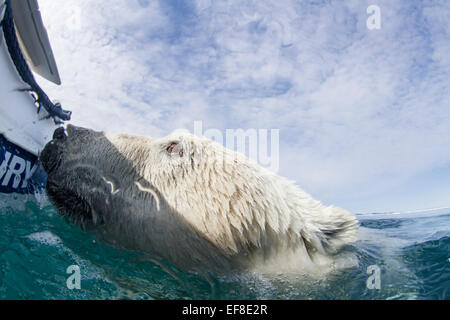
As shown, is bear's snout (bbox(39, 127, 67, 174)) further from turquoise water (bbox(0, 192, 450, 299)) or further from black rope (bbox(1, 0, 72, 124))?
black rope (bbox(1, 0, 72, 124))

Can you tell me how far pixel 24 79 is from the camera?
3205 mm

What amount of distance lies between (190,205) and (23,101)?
90.1 inches

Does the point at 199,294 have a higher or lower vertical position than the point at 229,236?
lower

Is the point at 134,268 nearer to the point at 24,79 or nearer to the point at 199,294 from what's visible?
the point at 199,294

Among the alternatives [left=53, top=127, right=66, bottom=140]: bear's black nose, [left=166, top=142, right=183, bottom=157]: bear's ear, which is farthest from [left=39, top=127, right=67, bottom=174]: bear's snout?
[left=166, top=142, right=183, bottom=157]: bear's ear

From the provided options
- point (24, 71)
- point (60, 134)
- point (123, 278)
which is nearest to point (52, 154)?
point (60, 134)

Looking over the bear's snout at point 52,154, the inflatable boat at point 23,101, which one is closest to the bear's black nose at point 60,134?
the bear's snout at point 52,154

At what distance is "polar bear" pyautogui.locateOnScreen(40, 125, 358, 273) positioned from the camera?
268 centimetres

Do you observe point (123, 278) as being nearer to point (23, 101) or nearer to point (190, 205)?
point (190, 205)
